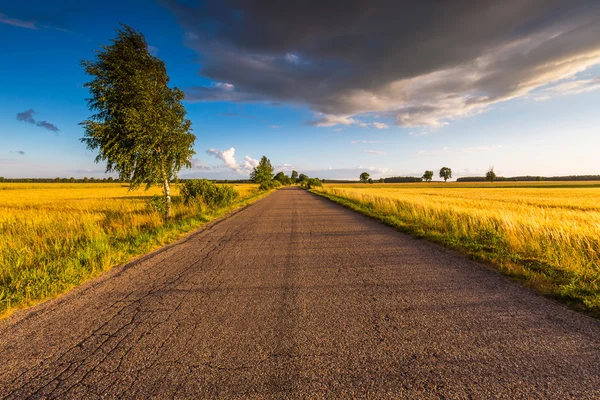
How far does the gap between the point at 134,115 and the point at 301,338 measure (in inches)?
456

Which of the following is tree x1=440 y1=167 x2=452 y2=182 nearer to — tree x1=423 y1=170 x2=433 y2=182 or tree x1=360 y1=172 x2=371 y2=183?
tree x1=423 y1=170 x2=433 y2=182

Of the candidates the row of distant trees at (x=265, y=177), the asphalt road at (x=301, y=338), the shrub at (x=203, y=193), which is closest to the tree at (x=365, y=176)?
the row of distant trees at (x=265, y=177)

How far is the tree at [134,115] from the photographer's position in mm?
10570

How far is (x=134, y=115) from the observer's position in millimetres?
10422

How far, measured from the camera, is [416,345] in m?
2.65

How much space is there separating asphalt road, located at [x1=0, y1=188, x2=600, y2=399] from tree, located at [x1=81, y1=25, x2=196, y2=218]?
26.0ft

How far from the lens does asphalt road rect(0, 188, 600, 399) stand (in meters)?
2.15

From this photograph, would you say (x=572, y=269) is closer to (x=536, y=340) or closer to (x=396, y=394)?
(x=536, y=340)

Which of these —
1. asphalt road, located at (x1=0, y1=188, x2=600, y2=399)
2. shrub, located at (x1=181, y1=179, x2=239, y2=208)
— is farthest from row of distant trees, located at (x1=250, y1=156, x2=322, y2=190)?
asphalt road, located at (x1=0, y1=188, x2=600, y2=399)

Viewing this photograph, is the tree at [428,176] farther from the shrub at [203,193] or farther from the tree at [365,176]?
the shrub at [203,193]

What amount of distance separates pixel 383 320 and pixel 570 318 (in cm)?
239

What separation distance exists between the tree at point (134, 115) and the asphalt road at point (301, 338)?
26.0 ft

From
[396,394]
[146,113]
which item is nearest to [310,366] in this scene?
[396,394]

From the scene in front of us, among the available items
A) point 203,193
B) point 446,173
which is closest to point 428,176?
point 446,173
